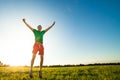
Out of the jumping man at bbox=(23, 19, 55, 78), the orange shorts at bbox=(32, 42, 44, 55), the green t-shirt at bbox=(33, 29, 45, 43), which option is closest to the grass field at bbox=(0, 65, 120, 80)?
the jumping man at bbox=(23, 19, 55, 78)

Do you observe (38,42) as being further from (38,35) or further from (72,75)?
(72,75)

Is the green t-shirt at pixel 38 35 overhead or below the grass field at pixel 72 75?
overhead

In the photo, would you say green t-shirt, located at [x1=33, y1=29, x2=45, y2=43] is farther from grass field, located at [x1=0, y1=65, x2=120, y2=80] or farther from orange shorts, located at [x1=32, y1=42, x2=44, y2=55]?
grass field, located at [x1=0, y1=65, x2=120, y2=80]

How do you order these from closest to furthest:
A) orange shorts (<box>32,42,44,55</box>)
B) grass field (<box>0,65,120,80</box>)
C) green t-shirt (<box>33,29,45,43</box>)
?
grass field (<box>0,65,120,80</box>) → orange shorts (<box>32,42,44,55</box>) → green t-shirt (<box>33,29,45,43</box>)

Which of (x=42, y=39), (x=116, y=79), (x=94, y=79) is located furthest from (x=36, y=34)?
(x=116, y=79)

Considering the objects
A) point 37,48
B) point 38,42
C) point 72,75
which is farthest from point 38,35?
point 72,75

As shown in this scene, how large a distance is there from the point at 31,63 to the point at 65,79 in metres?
2.57

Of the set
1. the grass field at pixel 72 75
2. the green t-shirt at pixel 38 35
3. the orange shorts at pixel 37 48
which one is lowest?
the grass field at pixel 72 75

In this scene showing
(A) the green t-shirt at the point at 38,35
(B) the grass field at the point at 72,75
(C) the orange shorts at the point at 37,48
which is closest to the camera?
(B) the grass field at the point at 72,75

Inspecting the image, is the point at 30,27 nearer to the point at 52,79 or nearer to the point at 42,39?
the point at 42,39

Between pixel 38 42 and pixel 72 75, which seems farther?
pixel 72 75

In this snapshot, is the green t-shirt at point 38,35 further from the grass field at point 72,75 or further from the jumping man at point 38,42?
the grass field at point 72,75

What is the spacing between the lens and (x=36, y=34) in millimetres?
11570

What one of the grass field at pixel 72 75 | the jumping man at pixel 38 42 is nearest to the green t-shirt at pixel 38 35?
the jumping man at pixel 38 42
